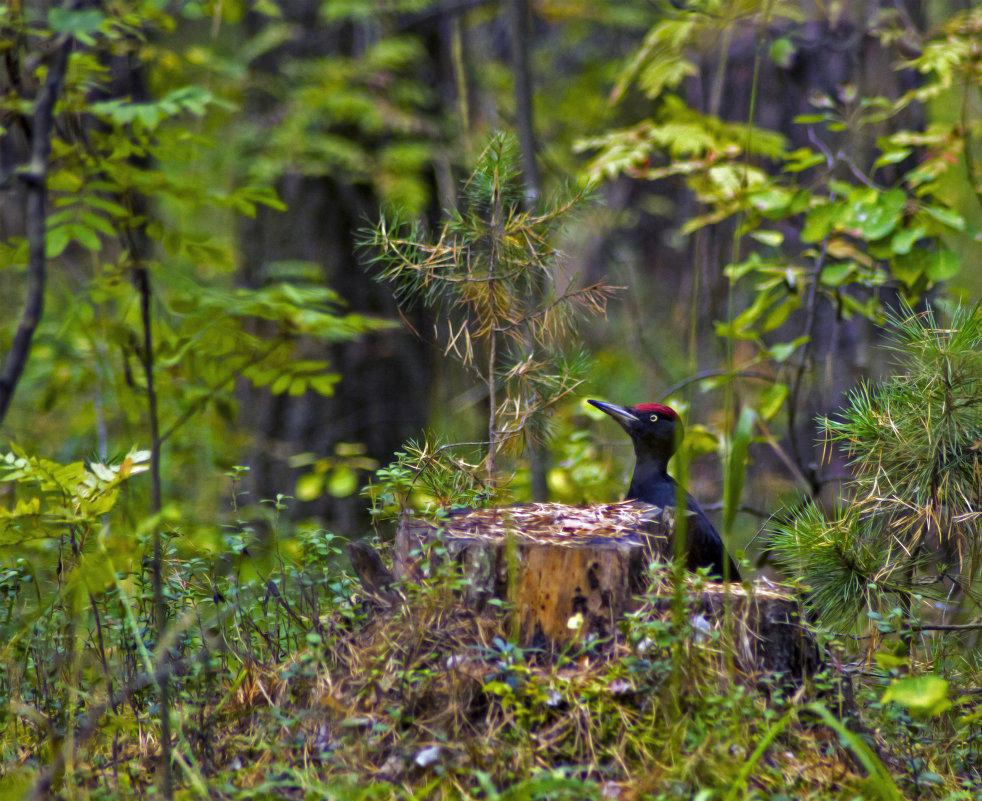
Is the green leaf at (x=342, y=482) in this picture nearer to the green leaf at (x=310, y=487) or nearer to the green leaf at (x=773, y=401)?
the green leaf at (x=310, y=487)

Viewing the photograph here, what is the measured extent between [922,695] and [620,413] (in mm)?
1886

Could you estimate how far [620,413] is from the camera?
3.71 meters

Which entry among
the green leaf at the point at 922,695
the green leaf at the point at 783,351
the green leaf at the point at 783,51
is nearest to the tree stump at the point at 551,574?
the green leaf at the point at 922,695

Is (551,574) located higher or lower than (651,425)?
lower

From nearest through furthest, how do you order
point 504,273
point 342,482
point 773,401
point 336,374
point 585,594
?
point 585,594 < point 504,273 < point 773,401 < point 336,374 < point 342,482

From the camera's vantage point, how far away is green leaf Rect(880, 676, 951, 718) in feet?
6.50

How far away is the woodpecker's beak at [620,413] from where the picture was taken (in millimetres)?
3649

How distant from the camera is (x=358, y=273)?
6.53 metres

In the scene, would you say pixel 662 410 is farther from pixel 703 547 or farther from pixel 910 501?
pixel 910 501

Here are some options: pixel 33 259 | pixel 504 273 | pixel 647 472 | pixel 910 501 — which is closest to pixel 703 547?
pixel 647 472

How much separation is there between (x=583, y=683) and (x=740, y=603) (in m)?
0.57

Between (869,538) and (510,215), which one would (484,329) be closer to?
(510,215)

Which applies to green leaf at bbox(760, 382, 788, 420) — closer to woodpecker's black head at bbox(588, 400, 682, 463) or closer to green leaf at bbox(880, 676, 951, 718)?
woodpecker's black head at bbox(588, 400, 682, 463)

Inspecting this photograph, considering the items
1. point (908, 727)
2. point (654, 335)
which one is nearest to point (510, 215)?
point (908, 727)
